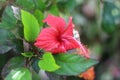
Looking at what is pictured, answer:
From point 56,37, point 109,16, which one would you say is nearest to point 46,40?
point 56,37

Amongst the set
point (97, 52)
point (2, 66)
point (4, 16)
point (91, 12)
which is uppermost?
point (4, 16)

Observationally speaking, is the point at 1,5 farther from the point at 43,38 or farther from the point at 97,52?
the point at 97,52

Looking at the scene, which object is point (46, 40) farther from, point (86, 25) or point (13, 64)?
point (86, 25)

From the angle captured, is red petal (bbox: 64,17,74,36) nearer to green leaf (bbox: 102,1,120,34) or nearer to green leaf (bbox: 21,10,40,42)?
green leaf (bbox: 21,10,40,42)

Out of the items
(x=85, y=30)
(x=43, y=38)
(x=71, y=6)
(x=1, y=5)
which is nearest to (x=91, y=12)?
(x=85, y=30)

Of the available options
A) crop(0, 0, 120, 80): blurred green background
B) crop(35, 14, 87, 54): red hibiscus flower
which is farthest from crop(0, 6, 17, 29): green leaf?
crop(35, 14, 87, 54): red hibiscus flower

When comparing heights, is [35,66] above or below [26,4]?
below

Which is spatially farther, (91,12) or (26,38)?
(91,12)

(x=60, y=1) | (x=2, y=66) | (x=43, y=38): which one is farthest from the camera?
(x=60, y=1)
